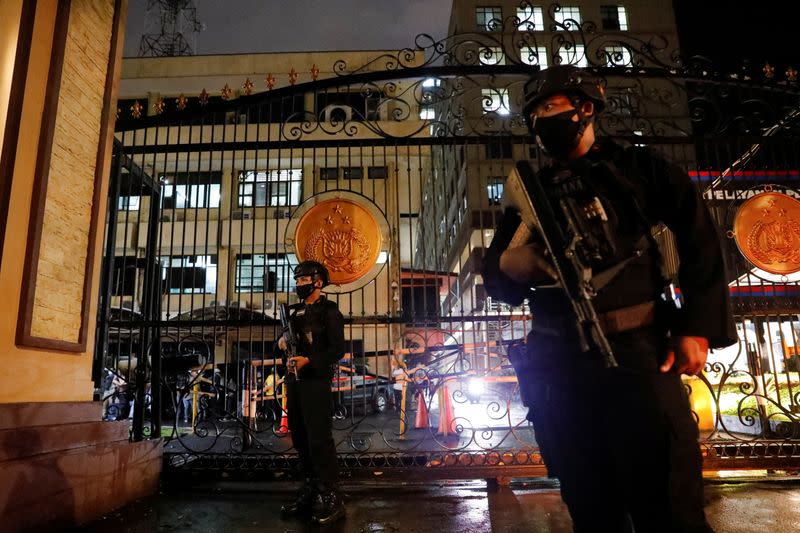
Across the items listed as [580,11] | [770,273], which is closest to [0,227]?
[770,273]

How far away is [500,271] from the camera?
6.27 ft

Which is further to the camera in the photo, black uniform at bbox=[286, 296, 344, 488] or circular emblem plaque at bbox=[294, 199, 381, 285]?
circular emblem plaque at bbox=[294, 199, 381, 285]

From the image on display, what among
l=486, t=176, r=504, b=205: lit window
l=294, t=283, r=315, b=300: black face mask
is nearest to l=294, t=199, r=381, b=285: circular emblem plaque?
l=294, t=283, r=315, b=300: black face mask

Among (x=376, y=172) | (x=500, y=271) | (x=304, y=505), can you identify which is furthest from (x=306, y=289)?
(x=376, y=172)

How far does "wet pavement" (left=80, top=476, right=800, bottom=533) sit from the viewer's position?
364 cm

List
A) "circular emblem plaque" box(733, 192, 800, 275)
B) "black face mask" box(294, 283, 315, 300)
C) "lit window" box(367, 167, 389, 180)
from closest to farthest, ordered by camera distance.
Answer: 1. "black face mask" box(294, 283, 315, 300)
2. "lit window" box(367, 167, 389, 180)
3. "circular emblem plaque" box(733, 192, 800, 275)

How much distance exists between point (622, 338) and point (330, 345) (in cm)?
292

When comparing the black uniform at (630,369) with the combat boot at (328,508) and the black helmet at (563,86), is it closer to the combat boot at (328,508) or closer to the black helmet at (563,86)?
the black helmet at (563,86)

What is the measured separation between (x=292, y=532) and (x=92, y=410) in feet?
6.46

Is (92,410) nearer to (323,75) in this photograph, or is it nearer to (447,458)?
(447,458)

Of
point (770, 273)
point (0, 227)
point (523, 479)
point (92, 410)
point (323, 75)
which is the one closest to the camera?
point (0, 227)

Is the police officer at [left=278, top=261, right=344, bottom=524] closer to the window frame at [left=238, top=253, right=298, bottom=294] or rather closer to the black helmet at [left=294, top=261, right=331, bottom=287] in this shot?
the black helmet at [left=294, top=261, right=331, bottom=287]

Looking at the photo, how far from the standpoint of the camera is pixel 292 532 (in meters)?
3.58

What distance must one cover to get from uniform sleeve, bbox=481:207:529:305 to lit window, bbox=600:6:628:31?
35.0m
